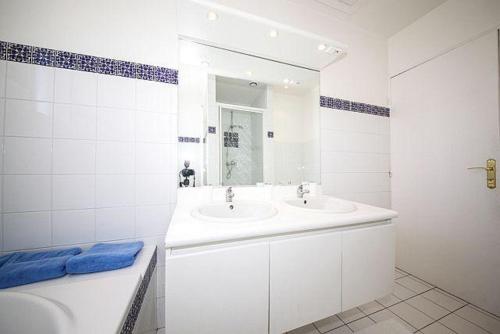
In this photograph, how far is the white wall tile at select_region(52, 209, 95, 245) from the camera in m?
0.98

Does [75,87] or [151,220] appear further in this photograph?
[151,220]

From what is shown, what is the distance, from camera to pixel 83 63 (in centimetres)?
102

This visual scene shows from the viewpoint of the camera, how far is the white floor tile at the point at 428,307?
1.25 m

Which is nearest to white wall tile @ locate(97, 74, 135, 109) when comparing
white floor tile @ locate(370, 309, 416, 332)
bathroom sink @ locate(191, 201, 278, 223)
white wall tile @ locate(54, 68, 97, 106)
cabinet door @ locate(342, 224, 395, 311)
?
white wall tile @ locate(54, 68, 97, 106)

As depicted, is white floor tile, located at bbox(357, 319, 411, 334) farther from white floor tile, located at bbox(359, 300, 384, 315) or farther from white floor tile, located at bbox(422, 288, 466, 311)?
white floor tile, located at bbox(422, 288, 466, 311)

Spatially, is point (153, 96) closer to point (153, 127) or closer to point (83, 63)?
point (153, 127)

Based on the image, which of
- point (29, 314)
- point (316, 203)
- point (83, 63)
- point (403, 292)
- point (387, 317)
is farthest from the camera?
point (403, 292)

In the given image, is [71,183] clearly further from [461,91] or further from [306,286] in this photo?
[461,91]

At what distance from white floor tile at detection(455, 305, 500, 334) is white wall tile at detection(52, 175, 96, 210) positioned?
8.41 ft

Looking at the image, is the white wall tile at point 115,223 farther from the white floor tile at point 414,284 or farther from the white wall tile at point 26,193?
the white floor tile at point 414,284

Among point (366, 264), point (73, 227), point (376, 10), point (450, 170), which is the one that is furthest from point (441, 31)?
point (73, 227)

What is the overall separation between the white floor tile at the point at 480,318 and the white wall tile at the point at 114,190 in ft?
7.83

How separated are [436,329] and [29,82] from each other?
111 inches

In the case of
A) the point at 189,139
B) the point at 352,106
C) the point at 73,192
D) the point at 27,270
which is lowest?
the point at 27,270
